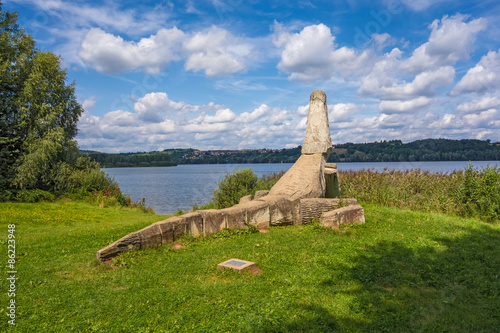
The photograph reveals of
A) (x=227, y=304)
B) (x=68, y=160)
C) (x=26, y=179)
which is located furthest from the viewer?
(x=68, y=160)

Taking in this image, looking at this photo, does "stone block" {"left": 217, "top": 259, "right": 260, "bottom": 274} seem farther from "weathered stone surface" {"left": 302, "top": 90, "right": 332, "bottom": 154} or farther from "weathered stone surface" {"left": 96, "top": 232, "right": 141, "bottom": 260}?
"weathered stone surface" {"left": 302, "top": 90, "right": 332, "bottom": 154}

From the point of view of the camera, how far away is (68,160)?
842 inches

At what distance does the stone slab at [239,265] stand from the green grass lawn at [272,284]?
0.57 ft

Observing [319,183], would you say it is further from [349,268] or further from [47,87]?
[47,87]

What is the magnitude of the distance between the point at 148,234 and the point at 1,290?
2.83 m

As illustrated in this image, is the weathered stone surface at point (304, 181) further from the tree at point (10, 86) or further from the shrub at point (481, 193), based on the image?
the tree at point (10, 86)

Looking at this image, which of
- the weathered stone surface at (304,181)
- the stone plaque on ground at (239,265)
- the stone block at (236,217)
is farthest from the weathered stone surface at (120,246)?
the weathered stone surface at (304,181)

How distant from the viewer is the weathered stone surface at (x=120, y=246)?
6645mm

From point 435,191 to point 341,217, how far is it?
7976 millimetres

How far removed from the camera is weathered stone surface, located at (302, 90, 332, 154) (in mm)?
11961

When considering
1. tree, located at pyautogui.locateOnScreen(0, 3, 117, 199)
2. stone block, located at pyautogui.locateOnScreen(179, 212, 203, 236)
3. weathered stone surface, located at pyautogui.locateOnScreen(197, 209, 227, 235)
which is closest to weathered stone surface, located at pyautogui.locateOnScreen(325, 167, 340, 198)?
weathered stone surface, located at pyautogui.locateOnScreen(197, 209, 227, 235)

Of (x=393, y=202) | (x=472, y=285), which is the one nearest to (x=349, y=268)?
(x=472, y=285)

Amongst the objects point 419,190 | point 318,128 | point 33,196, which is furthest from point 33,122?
point 419,190

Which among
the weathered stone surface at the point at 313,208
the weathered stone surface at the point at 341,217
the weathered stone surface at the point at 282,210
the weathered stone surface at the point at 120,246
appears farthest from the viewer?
the weathered stone surface at the point at 313,208
